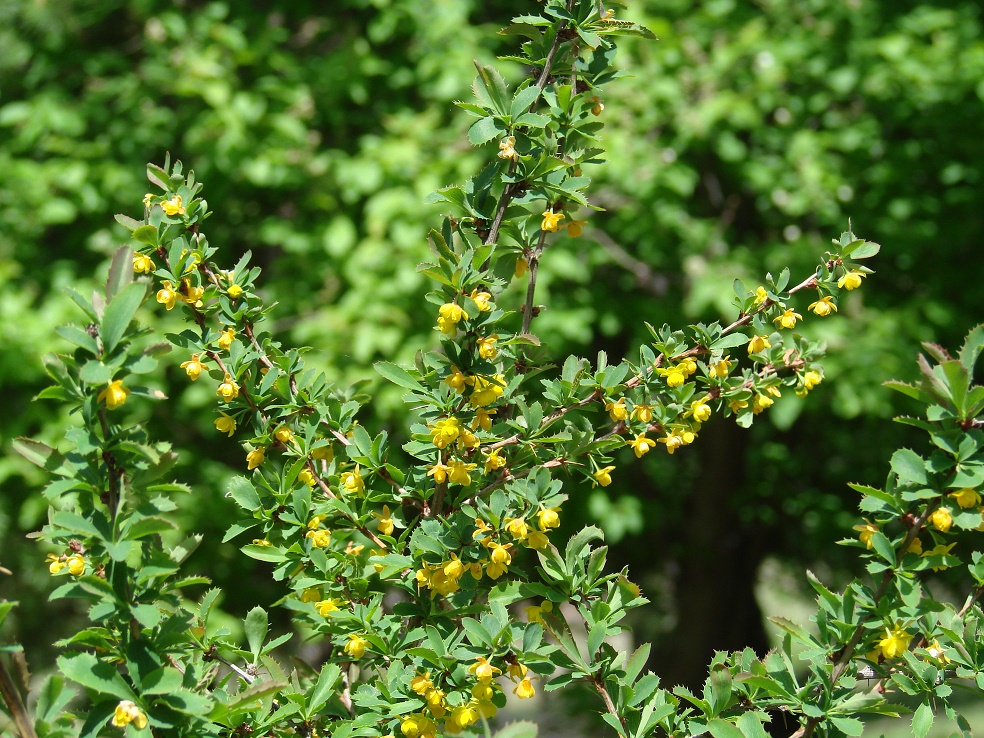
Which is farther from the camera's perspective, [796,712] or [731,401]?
[731,401]

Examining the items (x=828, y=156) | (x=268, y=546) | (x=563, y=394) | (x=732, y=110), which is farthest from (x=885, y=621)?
(x=828, y=156)

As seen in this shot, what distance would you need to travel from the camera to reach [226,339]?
43.4 inches

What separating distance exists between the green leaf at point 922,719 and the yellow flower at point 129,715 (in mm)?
754

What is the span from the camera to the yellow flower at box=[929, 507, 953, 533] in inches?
34.5

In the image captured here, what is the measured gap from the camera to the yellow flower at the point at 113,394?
79 centimetres

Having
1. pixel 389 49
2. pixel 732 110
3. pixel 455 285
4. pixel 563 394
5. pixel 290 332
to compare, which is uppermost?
pixel 455 285

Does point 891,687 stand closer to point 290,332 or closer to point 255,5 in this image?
point 290,332

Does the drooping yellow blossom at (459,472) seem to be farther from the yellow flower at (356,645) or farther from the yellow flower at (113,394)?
the yellow flower at (113,394)

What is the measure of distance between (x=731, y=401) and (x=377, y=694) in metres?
0.57

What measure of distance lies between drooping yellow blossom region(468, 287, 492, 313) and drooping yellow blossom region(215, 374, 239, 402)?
326 mm

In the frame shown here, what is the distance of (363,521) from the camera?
1.09 meters

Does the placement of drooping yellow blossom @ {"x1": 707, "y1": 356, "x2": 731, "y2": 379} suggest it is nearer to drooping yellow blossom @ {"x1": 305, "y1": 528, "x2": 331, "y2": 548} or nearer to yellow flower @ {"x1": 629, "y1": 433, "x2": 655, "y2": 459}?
yellow flower @ {"x1": 629, "y1": 433, "x2": 655, "y2": 459}

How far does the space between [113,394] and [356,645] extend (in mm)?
406

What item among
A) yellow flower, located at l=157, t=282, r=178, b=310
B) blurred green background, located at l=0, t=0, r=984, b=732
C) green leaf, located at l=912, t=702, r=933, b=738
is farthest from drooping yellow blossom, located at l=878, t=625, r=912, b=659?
blurred green background, located at l=0, t=0, r=984, b=732
